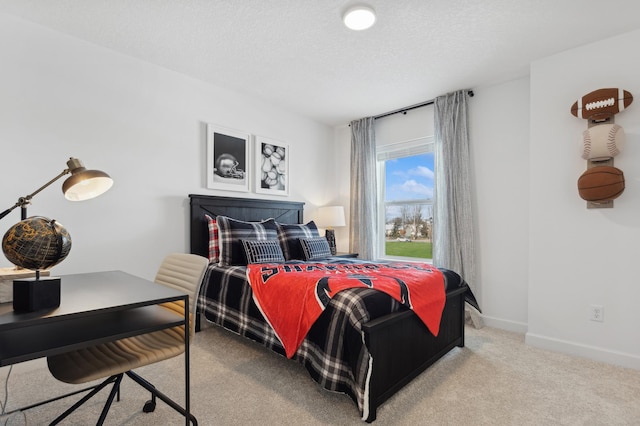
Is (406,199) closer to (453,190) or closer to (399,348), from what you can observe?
(453,190)

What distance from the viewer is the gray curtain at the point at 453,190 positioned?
3.45 meters

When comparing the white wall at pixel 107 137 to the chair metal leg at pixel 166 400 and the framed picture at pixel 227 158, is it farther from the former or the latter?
the chair metal leg at pixel 166 400

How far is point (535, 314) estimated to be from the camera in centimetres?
286

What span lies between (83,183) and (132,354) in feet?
2.85

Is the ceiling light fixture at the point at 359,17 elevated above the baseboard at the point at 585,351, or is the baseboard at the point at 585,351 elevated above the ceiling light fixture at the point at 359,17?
the ceiling light fixture at the point at 359,17

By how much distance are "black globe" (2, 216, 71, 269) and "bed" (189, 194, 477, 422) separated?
1.33 metres

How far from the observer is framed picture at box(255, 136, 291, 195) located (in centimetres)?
389

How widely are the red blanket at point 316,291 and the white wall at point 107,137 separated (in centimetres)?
126

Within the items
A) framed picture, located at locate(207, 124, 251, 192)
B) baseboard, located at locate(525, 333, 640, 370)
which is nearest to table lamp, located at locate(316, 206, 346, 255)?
framed picture, located at locate(207, 124, 251, 192)

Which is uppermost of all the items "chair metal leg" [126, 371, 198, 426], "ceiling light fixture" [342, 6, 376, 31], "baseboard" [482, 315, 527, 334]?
"ceiling light fixture" [342, 6, 376, 31]

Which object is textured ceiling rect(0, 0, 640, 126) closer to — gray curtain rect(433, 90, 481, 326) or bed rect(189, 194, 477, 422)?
gray curtain rect(433, 90, 481, 326)

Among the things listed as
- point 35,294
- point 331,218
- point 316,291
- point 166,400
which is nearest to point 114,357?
point 166,400

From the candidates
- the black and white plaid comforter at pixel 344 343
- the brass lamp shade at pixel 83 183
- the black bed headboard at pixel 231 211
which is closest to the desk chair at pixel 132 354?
the brass lamp shade at pixel 83 183

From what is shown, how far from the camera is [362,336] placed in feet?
5.54
